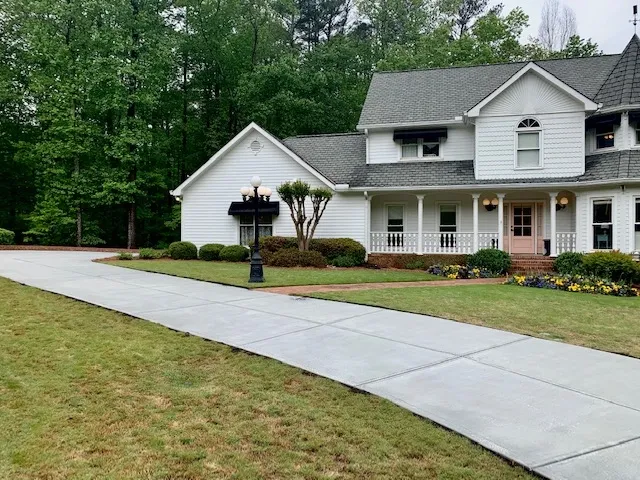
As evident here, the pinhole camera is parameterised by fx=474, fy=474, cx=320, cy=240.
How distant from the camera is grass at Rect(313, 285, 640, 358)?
286 inches

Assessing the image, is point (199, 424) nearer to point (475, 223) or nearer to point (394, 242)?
point (475, 223)

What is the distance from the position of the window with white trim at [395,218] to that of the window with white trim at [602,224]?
724 cm

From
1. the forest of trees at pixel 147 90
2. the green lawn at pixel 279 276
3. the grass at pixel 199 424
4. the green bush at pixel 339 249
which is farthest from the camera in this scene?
the forest of trees at pixel 147 90

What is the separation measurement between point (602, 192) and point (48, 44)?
29.8 meters

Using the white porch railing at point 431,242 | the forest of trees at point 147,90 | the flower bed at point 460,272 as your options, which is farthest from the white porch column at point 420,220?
the forest of trees at point 147,90

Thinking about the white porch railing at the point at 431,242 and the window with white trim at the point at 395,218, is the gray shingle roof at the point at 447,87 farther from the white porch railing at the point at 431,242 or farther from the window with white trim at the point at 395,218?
the white porch railing at the point at 431,242

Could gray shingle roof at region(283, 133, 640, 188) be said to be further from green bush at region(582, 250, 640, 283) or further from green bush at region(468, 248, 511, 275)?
green bush at region(582, 250, 640, 283)

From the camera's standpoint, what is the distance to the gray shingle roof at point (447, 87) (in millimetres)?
19859

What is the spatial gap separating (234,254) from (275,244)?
1.89 metres

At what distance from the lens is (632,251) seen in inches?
624

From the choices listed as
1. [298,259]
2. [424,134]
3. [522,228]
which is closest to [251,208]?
[298,259]

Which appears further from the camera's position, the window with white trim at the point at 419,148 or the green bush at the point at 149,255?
the green bush at the point at 149,255

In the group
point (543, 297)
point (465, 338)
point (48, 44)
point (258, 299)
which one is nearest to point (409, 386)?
point (465, 338)

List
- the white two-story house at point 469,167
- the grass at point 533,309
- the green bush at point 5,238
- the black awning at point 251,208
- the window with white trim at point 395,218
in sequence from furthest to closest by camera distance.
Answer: the green bush at point 5,238, the window with white trim at point 395,218, the black awning at point 251,208, the white two-story house at point 469,167, the grass at point 533,309
